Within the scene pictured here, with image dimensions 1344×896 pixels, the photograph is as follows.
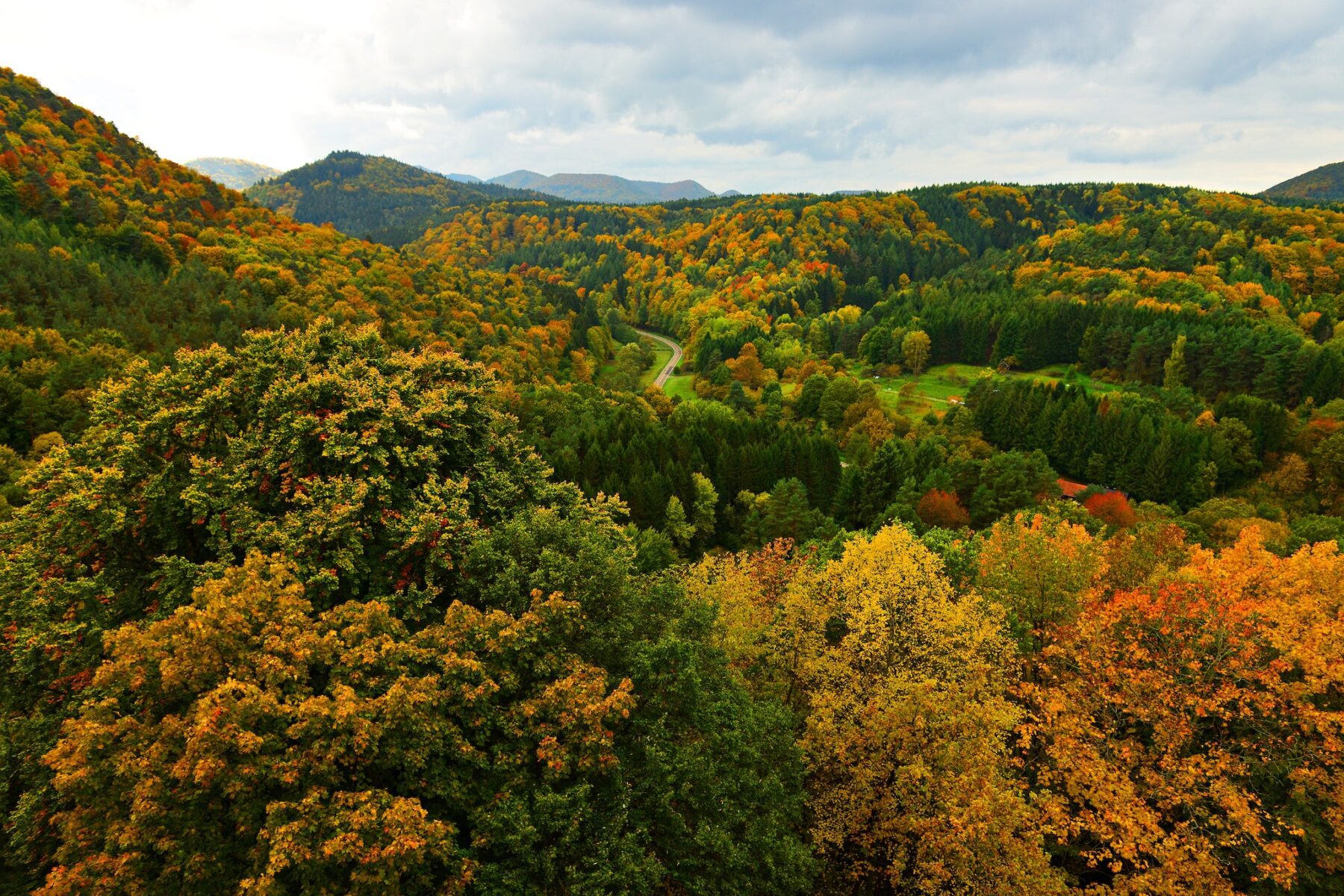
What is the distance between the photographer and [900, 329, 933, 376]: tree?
500 ft

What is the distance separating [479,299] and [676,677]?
139 meters

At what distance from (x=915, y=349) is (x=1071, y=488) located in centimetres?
6207

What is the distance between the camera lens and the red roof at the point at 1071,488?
9279 centimetres

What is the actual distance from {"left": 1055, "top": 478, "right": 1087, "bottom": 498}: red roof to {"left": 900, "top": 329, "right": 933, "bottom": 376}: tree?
188ft

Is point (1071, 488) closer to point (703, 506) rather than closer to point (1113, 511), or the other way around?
point (1113, 511)

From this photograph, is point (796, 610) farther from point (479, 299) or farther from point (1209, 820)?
point (479, 299)

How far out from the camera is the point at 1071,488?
98750 mm

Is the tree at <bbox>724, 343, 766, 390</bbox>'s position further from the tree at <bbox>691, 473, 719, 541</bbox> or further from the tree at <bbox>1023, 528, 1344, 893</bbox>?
the tree at <bbox>1023, 528, 1344, 893</bbox>

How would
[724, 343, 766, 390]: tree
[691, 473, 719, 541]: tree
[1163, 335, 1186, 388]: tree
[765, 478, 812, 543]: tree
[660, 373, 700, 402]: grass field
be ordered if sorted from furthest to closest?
[660, 373, 700, 402]: grass field
[724, 343, 766, 390]: tree
[1163, 335, 1186, 388]: tree
[691, 473, 719, 541]: tree
[765, 478, 812, 543]: tree

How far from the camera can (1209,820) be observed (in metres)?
21.6

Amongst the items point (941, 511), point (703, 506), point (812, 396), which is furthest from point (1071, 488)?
point (703, 506)

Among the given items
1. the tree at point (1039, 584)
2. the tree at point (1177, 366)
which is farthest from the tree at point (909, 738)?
the tree at point (1177, 366)

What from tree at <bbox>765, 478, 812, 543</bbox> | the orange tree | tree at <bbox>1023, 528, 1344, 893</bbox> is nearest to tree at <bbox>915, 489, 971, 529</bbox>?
tree at <bbox>765, 478, 812, 543</bbox>

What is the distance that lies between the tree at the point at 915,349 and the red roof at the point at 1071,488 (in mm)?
57425
